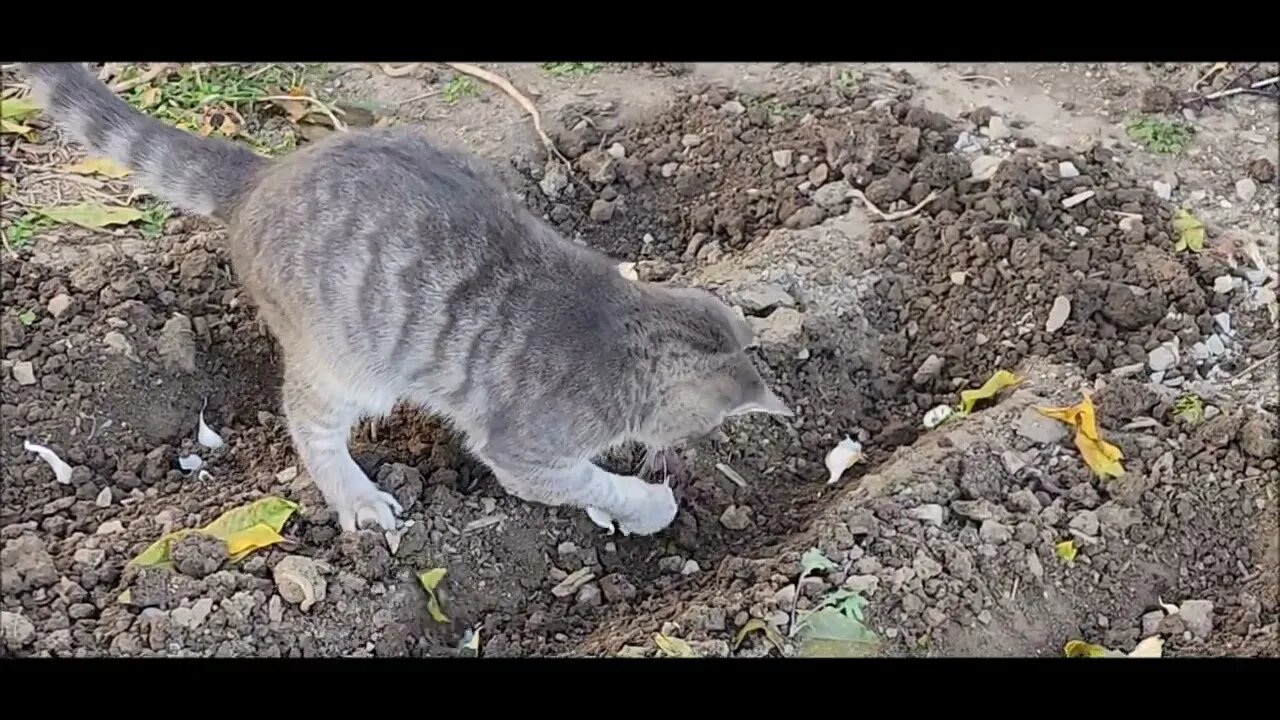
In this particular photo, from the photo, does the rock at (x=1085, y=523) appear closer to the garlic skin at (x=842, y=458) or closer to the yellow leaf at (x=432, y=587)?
the garlic skin at (x=842, y=458)

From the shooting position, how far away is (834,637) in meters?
3.66

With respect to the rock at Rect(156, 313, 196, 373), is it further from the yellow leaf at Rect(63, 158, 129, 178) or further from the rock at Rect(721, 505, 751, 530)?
the rock at Rect(721, 505, 751, 530)

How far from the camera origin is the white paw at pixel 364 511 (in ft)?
12.7

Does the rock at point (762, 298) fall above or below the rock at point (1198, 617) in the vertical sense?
above

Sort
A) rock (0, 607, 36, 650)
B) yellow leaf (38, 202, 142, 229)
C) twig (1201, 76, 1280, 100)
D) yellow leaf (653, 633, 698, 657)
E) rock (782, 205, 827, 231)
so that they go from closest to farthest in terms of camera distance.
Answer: rock (0, 607, 36, 650) → yellow leaf (653, 633, 698, 657) → yellow leaf (38, 202, 142, 229) → rock (782, 205, 827, 231) → twig (1201, 76, 1280, 100)

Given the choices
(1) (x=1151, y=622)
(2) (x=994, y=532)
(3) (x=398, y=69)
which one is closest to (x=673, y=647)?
(2) (x=994, y=532)

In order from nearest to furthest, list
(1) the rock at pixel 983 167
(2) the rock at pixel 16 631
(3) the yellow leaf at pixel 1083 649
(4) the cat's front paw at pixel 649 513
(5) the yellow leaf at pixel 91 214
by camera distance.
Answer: (2) the rock at pixel 16 631 → (3) the yellow leaf at pixel 1083 649 → (4) the cat's front paw at pixel 649 513 → (5) the yellow leaf at pixel 91 214 → (1) the rock at pixel 983 167

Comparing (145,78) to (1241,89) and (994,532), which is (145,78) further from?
(1241,89)

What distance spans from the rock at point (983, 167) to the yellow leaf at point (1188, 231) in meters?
0.68

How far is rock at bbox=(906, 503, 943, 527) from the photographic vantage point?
3.92 m

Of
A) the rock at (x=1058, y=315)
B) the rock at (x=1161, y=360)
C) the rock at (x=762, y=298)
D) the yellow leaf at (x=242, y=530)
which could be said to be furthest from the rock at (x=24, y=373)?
the rock at (x=1161, y=360)

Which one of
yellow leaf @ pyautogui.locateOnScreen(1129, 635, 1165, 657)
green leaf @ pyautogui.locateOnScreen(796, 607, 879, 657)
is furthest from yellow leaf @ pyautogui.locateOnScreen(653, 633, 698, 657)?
yellow leaf @ pyautogui.locateOnScreen(1129, 635, 1165, 657)

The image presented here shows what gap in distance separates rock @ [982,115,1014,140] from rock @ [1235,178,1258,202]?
34.2 inches

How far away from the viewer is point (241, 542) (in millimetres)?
3762
